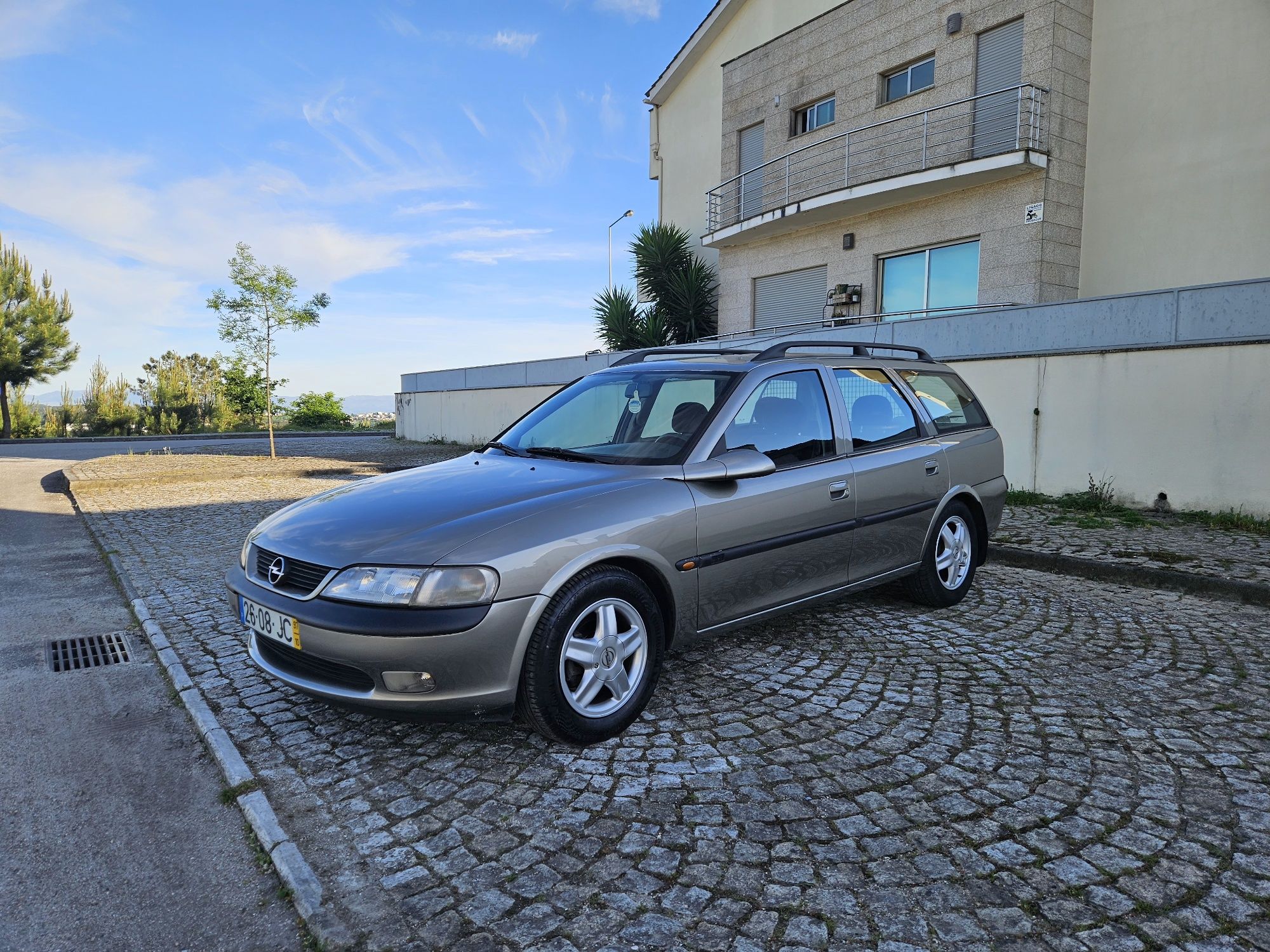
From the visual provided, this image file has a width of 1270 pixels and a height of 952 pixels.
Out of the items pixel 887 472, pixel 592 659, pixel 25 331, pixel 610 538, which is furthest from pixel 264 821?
pixel 25 331

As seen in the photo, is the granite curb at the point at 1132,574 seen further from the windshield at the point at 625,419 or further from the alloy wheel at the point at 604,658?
the alloy wheel at the point at 604,658

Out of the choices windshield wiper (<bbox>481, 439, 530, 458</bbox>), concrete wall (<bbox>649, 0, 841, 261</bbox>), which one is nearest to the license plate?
windshield wiper (<bbox>481, 439, 530, 458</bbox>)

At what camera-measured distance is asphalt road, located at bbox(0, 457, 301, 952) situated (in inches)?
89.9

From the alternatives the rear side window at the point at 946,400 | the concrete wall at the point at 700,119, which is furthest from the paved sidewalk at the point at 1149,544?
the concrete wall at the point at 700,119

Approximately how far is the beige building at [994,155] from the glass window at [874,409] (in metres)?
9.32

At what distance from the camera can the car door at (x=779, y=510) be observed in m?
3.72

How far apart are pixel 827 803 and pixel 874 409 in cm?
266

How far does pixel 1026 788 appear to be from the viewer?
293 cm

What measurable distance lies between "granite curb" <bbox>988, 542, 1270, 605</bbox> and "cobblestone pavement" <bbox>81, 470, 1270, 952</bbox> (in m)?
1.00

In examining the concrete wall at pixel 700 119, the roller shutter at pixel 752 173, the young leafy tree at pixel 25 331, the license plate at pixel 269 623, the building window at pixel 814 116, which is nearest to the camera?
the license plate at pixel 269 623

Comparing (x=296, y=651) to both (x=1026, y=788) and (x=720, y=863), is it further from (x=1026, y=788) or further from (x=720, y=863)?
(x=1026, y=788)

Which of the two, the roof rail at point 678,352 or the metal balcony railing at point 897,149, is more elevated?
the metal balcony railing at point 897,149

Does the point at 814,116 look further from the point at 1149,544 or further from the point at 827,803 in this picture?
the point at 827,803

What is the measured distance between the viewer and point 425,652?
2.91 metres
